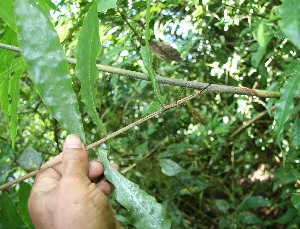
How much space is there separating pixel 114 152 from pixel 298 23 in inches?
73.4

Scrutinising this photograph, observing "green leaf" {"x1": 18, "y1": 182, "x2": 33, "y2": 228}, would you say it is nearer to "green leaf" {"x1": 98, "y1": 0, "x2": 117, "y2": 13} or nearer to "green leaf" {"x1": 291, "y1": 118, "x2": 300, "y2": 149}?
"green leaf" {"x1": 98, "y1": 0, "x2": 117, "y2": 13}

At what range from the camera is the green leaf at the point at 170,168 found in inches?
66.0

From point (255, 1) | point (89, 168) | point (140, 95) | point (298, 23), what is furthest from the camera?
point (140, 95)

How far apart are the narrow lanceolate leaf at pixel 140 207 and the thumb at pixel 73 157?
7cm

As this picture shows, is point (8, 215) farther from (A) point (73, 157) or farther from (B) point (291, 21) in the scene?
(B) point (291, 21)

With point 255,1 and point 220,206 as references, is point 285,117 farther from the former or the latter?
point 220,206

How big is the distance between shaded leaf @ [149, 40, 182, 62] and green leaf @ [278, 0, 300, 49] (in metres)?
0.72

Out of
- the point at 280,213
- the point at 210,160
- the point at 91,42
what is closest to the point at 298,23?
the point at 91,42

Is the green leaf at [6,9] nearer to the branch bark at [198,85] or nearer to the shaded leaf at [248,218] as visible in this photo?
the branch bark at [198,85]

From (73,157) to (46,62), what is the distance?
0.62 feet

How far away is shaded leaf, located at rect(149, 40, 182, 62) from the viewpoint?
1.16m

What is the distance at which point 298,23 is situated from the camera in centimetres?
40

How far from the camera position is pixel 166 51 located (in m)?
1.18

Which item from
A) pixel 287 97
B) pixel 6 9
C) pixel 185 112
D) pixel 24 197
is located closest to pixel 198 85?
pixel 287 97
